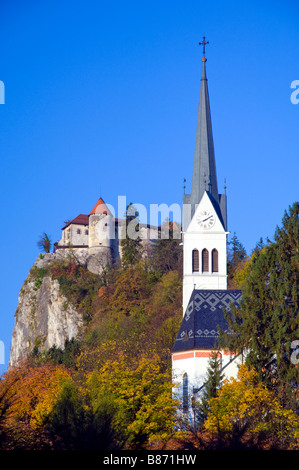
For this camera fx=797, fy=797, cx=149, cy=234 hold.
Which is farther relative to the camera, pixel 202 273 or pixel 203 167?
pixel 203 167

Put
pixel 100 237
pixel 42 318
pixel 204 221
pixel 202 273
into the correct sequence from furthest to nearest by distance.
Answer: pixel 100 237 → pixel 42 318 → pixel 204 221 → pixel 202 273

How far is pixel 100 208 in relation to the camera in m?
109

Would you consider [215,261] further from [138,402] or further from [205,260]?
[138,402]

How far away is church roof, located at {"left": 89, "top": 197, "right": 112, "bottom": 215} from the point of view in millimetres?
108188

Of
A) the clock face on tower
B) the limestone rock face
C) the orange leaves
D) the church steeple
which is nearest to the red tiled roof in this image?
the limestone rock face

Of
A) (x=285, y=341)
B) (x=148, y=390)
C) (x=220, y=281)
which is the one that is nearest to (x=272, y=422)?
(x=285, y=341)

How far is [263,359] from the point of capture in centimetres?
3409

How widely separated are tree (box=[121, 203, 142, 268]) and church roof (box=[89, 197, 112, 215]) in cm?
867

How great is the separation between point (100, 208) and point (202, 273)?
57.1 m

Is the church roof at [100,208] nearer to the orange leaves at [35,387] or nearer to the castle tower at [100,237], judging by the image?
the castle tower at [100,237]

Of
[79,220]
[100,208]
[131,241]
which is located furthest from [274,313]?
[79,220]

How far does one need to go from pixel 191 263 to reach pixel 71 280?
142 feet

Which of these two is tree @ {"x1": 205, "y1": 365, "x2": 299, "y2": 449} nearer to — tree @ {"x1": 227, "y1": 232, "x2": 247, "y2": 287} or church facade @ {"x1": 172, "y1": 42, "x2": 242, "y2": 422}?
church facade @ {"x1": 172, "y1": 42, "x2": 242, "y2": 422}
